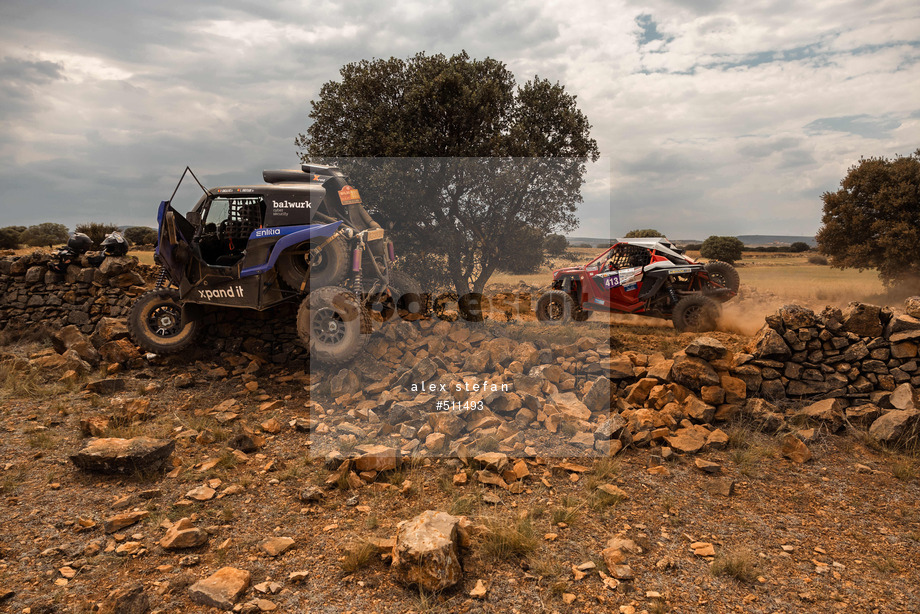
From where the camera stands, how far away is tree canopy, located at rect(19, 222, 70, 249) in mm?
34781

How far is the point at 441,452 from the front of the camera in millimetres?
6094

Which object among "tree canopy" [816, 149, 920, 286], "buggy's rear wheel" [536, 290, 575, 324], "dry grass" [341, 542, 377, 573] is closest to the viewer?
"dry grass" [341, 542, 377, 573]

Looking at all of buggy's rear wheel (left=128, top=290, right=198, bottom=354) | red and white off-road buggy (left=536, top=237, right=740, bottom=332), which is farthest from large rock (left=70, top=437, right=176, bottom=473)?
red and white off-road buggy (left=536, top=237, right=740, bottom=332)

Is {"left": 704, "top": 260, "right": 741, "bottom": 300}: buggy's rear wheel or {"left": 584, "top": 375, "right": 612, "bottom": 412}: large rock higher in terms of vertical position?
{"left": 704, "top": 260, "right": 741, "bottom": 300}: buggy's rear wheel

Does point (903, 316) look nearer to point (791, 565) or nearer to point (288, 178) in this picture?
point (791, 565)

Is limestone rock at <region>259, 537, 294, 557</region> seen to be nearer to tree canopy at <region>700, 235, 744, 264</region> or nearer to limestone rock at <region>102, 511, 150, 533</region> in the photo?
limestone rock at <region>102, 511, 150, 533</region>

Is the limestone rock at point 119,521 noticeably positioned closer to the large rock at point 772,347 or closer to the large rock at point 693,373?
the large rock at point 693,373

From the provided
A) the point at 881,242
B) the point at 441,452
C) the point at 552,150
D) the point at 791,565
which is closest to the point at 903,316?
the point at 791,565

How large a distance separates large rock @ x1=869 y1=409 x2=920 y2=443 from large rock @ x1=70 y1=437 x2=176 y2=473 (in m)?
9.34

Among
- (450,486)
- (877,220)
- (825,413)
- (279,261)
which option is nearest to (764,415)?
(825,413)

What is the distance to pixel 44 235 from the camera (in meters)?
35.9

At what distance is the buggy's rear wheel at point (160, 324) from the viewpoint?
29.5ft

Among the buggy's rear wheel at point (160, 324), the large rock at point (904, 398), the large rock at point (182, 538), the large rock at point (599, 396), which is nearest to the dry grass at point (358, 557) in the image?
the large rock at point (182, 538)

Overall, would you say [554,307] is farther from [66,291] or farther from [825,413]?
[66,291]
